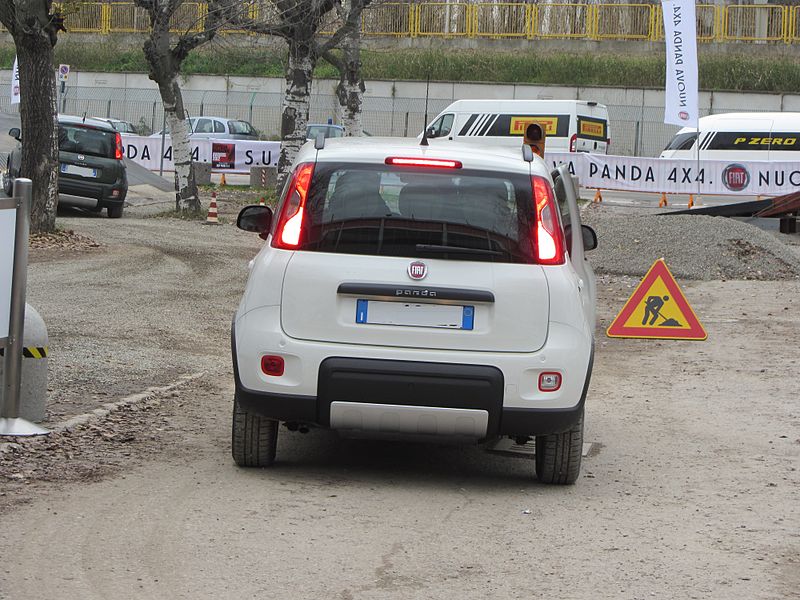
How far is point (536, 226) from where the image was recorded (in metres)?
7.10

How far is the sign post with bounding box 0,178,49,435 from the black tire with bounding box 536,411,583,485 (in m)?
2.82

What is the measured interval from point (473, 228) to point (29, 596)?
9.62ft

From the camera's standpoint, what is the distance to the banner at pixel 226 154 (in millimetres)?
40969

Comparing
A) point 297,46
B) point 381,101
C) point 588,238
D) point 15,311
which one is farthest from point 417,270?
point 381,101

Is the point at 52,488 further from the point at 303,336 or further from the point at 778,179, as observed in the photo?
the point at 778,179

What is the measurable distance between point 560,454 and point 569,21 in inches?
2118

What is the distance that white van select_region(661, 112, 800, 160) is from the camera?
42.6m

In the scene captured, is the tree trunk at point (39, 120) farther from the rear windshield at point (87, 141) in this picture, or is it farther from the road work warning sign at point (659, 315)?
the road work warning sign at point (659, 315)

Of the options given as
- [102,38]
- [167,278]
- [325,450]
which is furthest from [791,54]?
[325,450]

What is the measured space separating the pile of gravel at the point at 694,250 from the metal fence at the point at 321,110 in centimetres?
3031

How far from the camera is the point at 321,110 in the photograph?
5794cm

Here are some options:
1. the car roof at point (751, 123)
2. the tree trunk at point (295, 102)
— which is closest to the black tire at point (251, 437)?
the tree trunk at point (295, 102)

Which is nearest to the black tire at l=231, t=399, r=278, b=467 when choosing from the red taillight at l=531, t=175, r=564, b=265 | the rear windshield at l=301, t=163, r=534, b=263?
the rear windshield at l=301, t=163, r=534, b=263

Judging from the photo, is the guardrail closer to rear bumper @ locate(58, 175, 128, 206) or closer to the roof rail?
rear bumper @ locate(58, 175, 128, 206)
